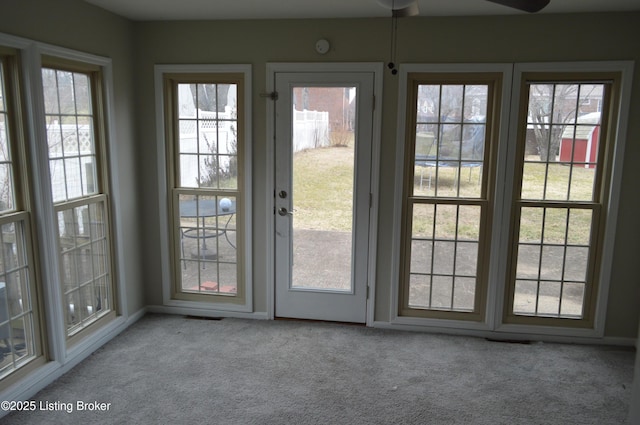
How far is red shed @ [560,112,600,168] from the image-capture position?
3.37 meters

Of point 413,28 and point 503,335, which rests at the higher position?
point 413,28

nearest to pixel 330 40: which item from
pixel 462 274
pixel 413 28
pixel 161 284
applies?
pixel 413 28

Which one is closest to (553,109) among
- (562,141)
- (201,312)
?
(562,141)

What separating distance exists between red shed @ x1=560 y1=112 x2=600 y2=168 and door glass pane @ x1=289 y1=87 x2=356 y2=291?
1.55 m

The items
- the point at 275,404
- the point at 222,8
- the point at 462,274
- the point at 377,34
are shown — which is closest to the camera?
the point at 275,404

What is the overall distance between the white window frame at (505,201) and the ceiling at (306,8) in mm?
358

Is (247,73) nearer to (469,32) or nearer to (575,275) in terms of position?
Result: (469,32)

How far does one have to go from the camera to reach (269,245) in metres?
3.84

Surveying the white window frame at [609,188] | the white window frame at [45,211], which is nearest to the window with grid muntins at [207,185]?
the white window frame at [45,211]

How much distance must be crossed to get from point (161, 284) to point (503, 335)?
2845 mm

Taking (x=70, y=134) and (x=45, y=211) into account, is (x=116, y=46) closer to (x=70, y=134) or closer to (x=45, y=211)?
(x=70, y=134)

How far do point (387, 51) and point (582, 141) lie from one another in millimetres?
1561

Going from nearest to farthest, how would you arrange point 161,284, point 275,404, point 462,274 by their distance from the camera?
point 275,404 < point 462,274 < point 161,284

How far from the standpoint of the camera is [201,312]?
13.2ft
